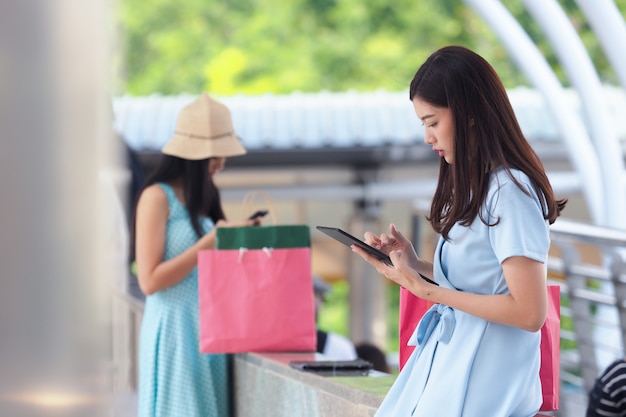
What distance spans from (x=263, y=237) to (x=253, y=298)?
224 mm

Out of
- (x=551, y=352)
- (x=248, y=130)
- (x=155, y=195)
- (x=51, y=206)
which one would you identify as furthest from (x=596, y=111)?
(x=51, y=206)

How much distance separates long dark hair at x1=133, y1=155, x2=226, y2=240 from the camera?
398 centimetres

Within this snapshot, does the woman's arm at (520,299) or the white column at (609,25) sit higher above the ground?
the white column at (609,25)

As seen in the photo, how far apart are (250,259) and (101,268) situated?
3149mm

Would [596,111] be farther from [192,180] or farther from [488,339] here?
[488,339]

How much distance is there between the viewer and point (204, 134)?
412cm

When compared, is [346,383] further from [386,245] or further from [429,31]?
[429,31]

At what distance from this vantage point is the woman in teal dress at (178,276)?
3.86 metres

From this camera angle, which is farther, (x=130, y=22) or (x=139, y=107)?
(x=130, y=22)

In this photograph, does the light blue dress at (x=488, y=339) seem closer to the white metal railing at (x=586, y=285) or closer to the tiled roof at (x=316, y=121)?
the white metal railing at (x=586, y=285)

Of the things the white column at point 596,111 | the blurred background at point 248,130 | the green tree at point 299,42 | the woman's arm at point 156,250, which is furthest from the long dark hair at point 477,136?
the green tree at point 299,42

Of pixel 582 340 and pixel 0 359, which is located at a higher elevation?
pixel 0 359

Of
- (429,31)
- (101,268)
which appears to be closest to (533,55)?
(101,268)

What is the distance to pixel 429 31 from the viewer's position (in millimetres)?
25859
